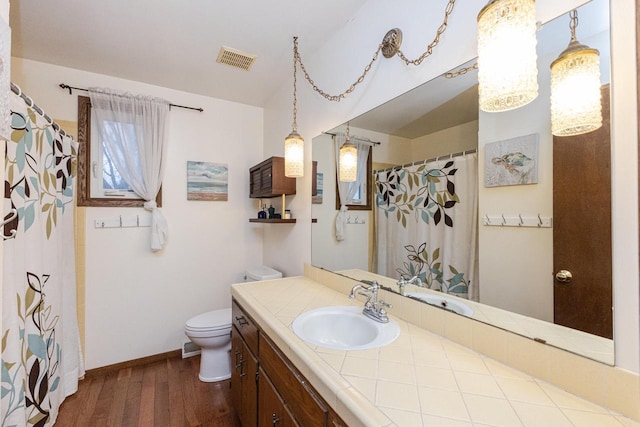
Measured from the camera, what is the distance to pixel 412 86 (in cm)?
131

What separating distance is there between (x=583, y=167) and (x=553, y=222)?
17 centimetres

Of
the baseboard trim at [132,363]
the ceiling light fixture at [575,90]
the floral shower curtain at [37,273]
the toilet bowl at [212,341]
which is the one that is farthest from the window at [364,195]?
the baseboard trim at [132,363]

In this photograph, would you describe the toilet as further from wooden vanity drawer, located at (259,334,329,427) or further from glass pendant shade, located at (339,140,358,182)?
glass pendant shade, located at (339,140,358,182)

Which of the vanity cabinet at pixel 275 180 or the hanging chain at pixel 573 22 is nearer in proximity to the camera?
the hanging chain at pixel 573 22

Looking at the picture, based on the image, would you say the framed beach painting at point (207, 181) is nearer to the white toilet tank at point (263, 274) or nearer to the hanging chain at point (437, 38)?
the white toilet tank at point (263, 274)

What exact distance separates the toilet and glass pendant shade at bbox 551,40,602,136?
2334mm

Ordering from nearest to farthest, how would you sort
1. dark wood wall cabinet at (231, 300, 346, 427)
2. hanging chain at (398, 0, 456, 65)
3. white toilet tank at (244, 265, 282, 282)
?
dark wood wall cabinet at (231, 300, 346, 427) < hanging chain at (398, 0, 456, 65) < white toilet tank at (244, 265, 282, 282)

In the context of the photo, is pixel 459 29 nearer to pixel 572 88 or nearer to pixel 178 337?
pixel 572 88

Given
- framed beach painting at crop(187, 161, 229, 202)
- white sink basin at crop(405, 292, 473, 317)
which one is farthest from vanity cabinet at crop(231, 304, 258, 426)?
framed beach painting at crop(187, 161, 229, 202)

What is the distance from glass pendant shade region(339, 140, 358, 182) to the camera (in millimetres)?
1673

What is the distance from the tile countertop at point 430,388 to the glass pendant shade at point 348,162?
0.94m

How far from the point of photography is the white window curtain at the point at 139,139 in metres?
2.33

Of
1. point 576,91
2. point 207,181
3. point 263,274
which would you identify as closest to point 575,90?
point 576,91

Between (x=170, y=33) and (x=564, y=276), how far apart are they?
8.14ft
